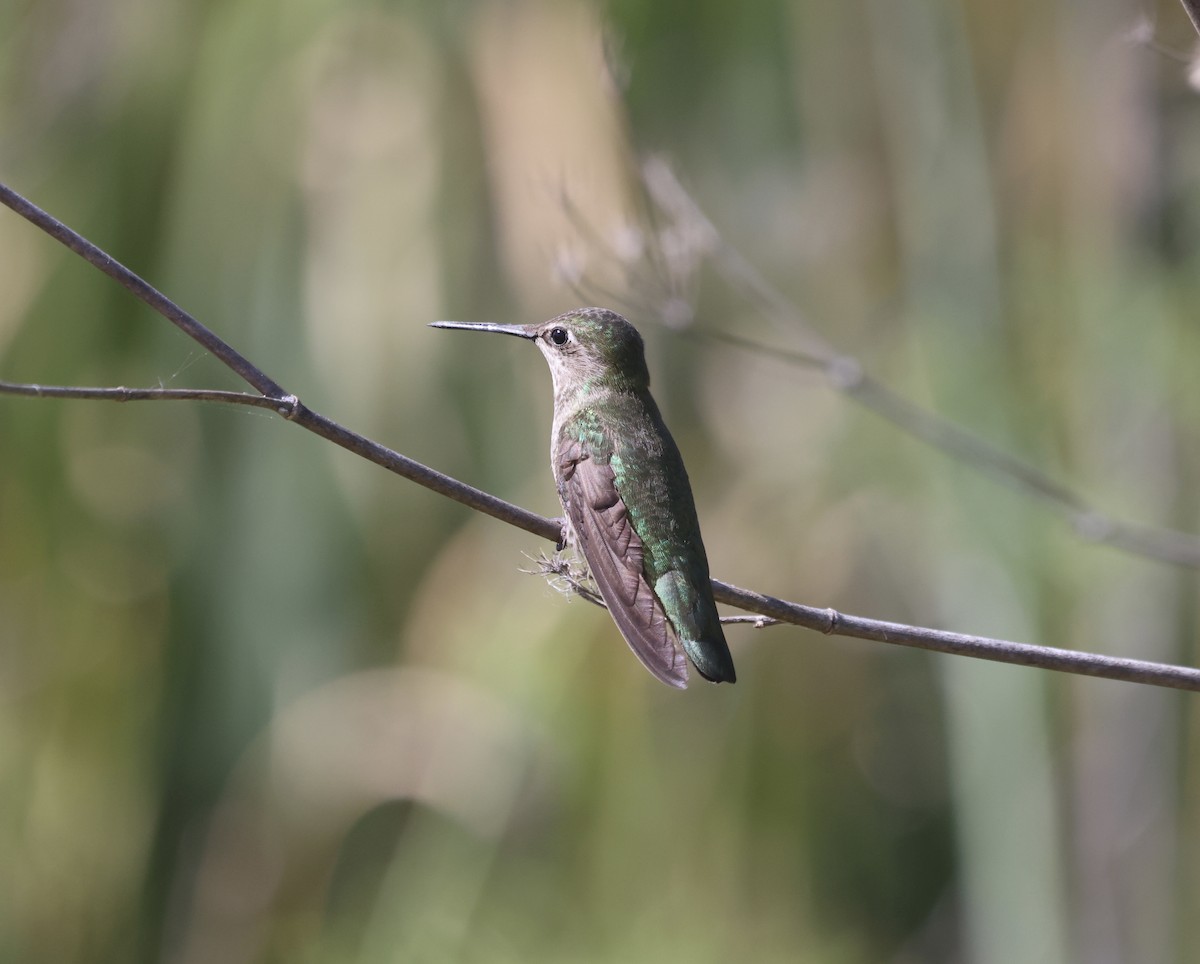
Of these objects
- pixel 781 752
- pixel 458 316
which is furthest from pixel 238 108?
pixel 781 752

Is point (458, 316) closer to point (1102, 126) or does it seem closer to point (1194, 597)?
point (1102, 126)

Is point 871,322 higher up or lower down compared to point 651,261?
higher up

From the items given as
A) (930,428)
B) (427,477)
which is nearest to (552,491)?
(930,428)

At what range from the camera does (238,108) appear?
4777 millimetres

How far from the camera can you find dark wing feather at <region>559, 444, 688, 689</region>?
7.05 ft

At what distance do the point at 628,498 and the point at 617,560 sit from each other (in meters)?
0.18

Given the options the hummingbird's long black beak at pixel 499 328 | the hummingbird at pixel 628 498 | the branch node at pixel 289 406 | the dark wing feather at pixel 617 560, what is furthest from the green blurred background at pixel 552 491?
the branch node at pixel 289 406

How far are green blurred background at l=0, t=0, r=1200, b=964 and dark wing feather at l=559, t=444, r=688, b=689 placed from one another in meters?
1.21

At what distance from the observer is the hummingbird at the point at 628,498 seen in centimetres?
226

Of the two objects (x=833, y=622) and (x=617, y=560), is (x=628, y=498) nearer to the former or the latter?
(x=617, y=560)

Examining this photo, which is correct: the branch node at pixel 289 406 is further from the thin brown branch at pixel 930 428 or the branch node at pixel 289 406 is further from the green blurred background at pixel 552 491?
the green blurred background at pixel 552 491

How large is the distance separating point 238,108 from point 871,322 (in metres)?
2.43

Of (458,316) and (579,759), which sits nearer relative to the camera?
(579,759)

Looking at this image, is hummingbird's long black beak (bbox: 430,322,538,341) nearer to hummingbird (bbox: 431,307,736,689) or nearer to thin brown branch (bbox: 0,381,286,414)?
hummingbird (bbox: 431,307,736,689)
